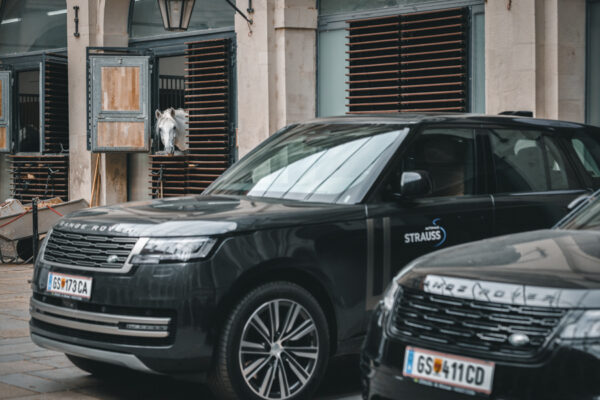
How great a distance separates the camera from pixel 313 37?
14.5m

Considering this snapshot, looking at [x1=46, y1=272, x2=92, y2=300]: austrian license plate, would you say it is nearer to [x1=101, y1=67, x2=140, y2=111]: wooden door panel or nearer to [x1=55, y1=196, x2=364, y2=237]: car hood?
[x1=55, y1=196, x2=364, y2=237]: car hood

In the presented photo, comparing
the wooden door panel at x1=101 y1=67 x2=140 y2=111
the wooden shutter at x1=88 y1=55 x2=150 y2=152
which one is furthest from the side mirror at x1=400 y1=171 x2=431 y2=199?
the wooden door panel at x1=101 y1=67 x2=140 y2=111

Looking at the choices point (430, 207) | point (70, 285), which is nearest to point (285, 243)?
point (430, 207)

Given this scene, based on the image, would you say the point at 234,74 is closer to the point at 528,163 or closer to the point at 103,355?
the point at 528,163

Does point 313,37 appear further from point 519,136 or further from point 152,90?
point 519,136

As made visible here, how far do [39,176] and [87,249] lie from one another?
13.9m

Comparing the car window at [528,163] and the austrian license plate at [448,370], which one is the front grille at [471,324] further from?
the car window at [528,163]

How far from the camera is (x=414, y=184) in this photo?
5.74 m

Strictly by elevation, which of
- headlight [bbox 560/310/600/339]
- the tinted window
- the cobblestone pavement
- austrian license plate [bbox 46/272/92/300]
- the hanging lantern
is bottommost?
the cobblestone pavement

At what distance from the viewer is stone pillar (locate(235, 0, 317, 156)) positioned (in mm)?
14234

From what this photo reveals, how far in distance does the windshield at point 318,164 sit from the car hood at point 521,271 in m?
1.64

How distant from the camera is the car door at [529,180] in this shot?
6.51 meters

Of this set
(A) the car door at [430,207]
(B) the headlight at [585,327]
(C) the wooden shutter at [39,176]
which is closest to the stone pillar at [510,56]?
(A) the car door at [430,207]

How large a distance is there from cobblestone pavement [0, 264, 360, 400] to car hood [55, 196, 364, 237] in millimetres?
1044
